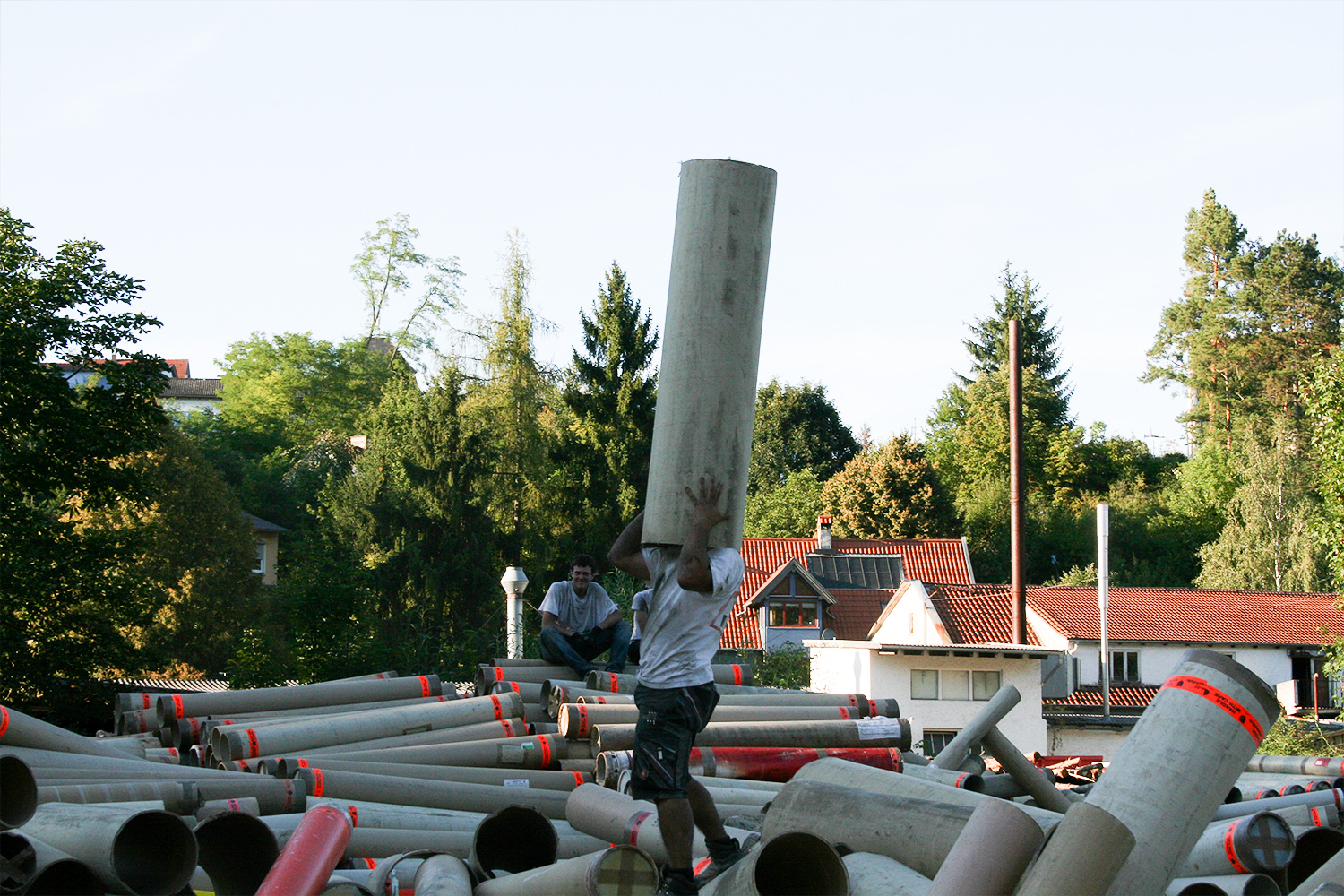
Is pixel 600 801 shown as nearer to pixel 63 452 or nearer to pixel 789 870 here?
pixel 789 870

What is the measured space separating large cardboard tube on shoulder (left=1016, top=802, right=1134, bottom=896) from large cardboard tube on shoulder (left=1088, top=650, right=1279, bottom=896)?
0.19 m

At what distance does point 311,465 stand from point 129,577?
31.1 meters

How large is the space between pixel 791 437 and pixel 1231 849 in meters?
56.5

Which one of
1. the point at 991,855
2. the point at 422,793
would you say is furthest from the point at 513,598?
the point at 991,855

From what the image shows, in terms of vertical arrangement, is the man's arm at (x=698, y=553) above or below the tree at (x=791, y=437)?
below

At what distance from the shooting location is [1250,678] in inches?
171

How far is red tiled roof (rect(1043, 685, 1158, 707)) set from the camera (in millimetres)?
36219

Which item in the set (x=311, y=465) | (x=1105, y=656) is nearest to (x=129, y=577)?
(x=1105, y=656)

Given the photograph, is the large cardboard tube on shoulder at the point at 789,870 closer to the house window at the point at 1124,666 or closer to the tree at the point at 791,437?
the house window at the point at 1124,666

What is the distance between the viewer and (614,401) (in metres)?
40.9

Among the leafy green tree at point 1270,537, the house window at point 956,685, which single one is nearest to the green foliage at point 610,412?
the house window at point 956,685

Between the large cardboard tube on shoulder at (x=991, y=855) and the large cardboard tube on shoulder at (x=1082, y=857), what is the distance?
9 centimetres

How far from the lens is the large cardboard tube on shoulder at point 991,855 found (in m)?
4.04

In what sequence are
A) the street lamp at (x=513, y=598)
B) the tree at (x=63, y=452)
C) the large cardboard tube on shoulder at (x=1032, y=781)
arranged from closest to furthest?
the large cardboard tube on shoulder at (x=1032, y=781) → the street lamp at (x=513, y=598) → the tree at (x=63, y=452)
